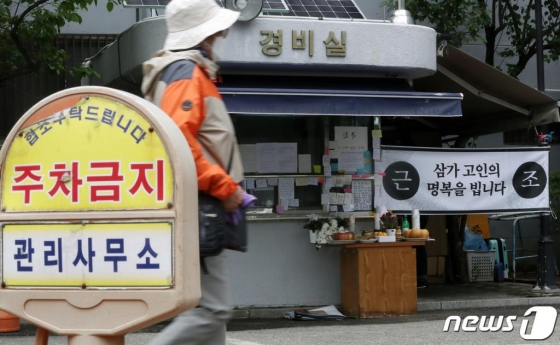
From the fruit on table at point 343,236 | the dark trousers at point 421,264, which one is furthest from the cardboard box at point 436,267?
the fruit on table at point 343,236

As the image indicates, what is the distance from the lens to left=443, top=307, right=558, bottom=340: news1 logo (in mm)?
8930

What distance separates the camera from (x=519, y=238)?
17391 millimetres

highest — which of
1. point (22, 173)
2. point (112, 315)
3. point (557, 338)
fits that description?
point (22, 173)

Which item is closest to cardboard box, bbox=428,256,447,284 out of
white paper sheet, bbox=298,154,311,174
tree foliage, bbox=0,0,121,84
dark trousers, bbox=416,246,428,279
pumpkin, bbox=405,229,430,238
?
dark trousers, bbox=416,246,428,279

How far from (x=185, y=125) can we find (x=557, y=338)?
5.63 m

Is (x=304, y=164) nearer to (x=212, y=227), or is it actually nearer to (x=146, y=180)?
Result: (x=212, y=227)

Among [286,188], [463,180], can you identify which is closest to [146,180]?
[286,188]

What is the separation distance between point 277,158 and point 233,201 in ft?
25.5

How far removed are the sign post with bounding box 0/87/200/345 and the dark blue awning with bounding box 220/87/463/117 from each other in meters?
6.66

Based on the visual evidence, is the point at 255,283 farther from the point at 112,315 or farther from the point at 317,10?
the point at 112,315

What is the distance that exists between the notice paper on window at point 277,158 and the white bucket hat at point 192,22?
23.9 ft

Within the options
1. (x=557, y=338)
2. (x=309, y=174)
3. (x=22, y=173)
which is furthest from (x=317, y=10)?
(x=22, y=173)

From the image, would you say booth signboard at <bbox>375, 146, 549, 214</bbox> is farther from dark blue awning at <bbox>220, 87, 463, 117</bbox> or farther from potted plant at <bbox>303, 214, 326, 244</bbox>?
dark blue awning at <bbox>220, 87, 463, 117</bbox>

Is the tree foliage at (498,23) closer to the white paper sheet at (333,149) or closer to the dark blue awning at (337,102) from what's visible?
the white paper sheet at (333,149)
